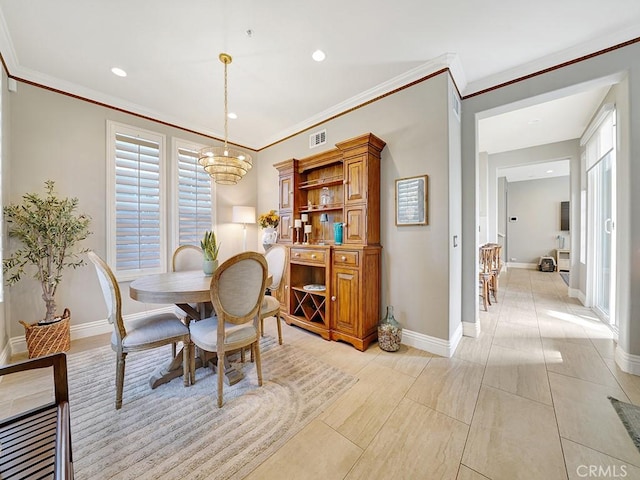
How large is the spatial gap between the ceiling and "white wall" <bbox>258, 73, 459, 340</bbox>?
10.5 inches

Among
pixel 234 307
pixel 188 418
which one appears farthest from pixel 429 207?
pixel 188 418

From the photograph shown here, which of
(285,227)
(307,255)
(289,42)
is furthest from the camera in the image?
(285,227)

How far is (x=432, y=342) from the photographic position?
8.43 feet

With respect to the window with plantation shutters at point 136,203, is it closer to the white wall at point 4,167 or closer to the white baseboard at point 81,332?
the white baseboard at point 81,332

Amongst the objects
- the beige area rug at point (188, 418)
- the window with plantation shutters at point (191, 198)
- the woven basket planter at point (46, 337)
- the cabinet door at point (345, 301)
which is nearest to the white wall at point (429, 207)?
the cabinet door at point (345, 301)

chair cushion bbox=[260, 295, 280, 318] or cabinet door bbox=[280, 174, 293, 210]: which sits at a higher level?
cabinet door bbox=[280, 174, 293, 210]

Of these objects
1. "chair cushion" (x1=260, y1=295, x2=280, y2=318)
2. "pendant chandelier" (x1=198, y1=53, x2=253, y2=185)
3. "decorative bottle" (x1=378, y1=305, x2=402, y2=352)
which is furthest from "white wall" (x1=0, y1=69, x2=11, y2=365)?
"decorative bottle" (x1=378, y1=305, x2=402, y2=352)

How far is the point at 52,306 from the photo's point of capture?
2.62m

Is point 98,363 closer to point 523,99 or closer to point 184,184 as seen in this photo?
point 184,184

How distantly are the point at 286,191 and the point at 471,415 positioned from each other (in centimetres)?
320

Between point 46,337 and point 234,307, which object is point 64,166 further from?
point 234,307

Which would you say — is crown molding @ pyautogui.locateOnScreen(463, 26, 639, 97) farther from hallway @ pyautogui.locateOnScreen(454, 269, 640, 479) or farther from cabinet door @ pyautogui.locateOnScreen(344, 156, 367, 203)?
hallway @ pyautogui.locateOnScreen(454, 269, 640, 479)

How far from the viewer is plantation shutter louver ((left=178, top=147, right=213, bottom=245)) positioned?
3.77m

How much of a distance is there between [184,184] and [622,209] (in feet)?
16.7
